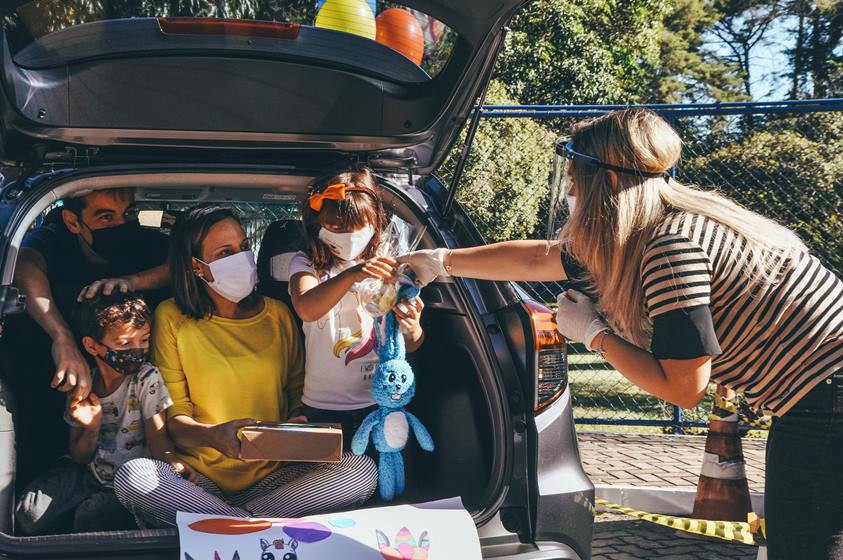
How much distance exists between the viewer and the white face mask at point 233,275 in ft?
9.95

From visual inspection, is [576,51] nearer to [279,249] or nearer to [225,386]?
[279,249]

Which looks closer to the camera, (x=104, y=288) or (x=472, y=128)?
(x=472, y=128)

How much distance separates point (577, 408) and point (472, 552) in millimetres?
5846

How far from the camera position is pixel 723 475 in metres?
4.40

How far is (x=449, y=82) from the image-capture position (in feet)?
9.75

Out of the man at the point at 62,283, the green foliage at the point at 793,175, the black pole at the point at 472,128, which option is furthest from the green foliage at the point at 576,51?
the black pole at the point at 472,128

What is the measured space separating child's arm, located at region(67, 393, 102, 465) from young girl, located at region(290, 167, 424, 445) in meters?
0.70

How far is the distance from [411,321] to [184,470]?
90 centimetres

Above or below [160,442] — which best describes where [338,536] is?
below

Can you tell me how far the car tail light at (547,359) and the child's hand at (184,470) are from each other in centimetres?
115

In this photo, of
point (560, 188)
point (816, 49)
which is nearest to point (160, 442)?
point (560, 188)

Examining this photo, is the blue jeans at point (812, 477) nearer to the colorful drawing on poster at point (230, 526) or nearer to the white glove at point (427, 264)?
the white glove at point (427, 264)

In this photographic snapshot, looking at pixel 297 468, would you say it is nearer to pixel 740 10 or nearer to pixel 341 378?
pixel 341 378

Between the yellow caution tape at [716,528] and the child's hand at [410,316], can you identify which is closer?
the child's hand at [410,316]
